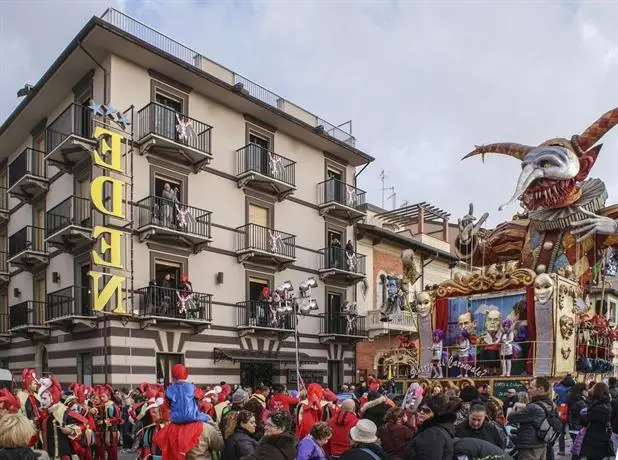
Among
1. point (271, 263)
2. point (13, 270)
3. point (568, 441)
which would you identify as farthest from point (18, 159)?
point (568, 441)

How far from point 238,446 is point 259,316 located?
59.4 feet

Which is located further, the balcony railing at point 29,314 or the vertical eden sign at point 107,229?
the balcony railing at point 29,314

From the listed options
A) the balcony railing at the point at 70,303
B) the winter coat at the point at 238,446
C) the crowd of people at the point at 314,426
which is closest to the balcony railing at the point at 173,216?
the balcony railing at the point at 70,303

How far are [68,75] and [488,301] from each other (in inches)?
615

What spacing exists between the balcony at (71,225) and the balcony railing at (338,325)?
10.7m

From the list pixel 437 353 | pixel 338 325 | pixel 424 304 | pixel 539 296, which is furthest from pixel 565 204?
pixel 338 325

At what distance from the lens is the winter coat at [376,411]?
24.8 feet

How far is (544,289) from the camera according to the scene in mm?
15727

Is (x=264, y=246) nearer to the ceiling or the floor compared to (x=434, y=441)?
nearer to the ceiling

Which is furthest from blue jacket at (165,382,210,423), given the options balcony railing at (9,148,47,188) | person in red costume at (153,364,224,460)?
balcony railing at (9,148,47,188)

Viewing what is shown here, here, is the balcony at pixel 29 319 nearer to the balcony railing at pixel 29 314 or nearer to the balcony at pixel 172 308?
the balcony railing at pixel 29 314

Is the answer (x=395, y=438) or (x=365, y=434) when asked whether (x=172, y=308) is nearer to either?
(x=395, y=438)

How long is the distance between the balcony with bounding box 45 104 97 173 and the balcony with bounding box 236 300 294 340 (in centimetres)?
769

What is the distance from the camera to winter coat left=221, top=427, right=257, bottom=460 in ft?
20.3
